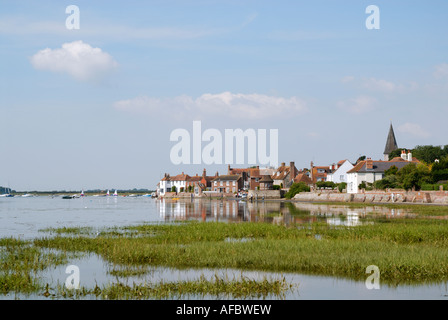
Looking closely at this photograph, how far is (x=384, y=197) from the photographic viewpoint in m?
102

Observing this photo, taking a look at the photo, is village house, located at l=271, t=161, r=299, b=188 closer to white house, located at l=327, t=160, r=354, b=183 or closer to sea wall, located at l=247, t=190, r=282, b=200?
sea wall, located at l=247, t=190, r=282, b=200

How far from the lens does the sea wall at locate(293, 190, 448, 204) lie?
87.9 metres

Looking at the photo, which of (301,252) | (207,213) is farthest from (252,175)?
(301,252)

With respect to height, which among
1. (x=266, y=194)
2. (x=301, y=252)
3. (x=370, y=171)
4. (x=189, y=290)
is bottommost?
(x=266, y=194)

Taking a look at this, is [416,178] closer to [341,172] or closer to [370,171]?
[370,171]

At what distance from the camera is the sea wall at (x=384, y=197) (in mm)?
87869

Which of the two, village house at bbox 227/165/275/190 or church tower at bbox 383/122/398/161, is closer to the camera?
church tower at bbox 383/122/398/161

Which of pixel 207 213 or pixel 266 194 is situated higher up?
pixel 207 213

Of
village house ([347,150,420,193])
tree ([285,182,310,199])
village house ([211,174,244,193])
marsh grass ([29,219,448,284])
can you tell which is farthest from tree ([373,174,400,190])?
village house ([211,174,244,193])

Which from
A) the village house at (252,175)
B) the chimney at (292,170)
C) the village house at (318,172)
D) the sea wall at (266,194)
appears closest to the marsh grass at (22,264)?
the sea wall at (266,194)
